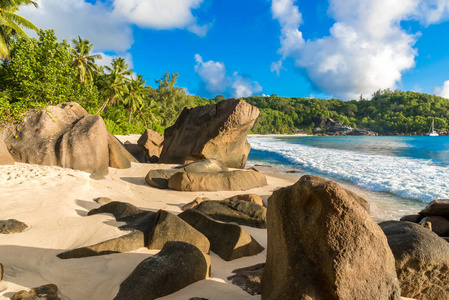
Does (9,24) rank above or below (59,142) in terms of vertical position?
above

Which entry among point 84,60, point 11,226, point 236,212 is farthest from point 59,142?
point 84,60

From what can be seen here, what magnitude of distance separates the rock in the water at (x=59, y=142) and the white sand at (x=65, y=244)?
1274 mm

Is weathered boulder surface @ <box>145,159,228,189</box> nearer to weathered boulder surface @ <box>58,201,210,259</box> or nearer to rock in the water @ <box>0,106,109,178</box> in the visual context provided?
rock in the water @ <box>0,106,109,178</box>

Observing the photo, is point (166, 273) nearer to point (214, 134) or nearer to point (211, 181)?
point (211, 181)

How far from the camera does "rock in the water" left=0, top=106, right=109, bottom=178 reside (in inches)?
297

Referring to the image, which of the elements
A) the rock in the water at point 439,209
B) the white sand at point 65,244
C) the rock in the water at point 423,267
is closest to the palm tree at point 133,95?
the white sand at point 65,244

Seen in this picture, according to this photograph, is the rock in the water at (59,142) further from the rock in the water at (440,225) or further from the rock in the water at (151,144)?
the rock in the water at (440,225)

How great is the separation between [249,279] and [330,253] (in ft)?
3.57

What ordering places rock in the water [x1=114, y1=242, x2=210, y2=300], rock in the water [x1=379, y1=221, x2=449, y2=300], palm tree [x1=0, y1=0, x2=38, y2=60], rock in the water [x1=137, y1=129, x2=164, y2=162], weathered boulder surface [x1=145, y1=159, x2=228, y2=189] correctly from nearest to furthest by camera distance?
rock in the water [x1=114, y1=242, x2=210, y2=300]
rock in the water [x1=379, y1=221, x2=449, y2=300]
weathered boulder surface [x1=145, y1=159, x2=228, y2=189]
rock in the water [x1=137, y1=129, x2=164, y2=162]
palm tree [x1=0, y1=0, x2=38, y2=60]

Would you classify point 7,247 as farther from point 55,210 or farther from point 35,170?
point 35,170

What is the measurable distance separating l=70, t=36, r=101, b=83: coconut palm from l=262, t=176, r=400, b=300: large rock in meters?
32.9

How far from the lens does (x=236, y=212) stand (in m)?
5.09

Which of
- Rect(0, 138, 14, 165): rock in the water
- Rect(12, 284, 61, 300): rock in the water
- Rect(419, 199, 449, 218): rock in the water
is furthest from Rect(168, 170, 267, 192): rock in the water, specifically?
Rect(12, 284, 61, 300): rock in the water

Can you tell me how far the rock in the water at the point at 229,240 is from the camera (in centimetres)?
339
